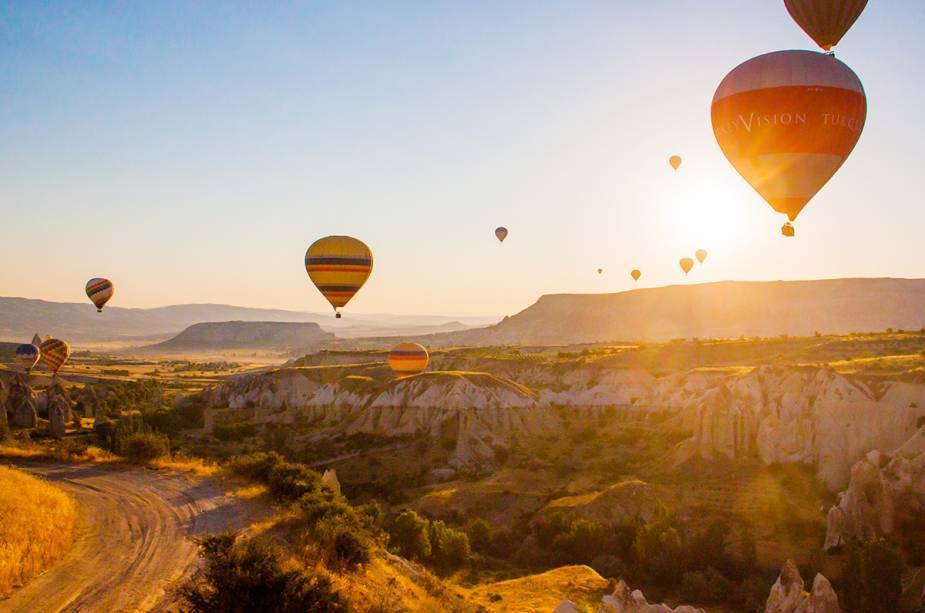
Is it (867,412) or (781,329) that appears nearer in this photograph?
(867,412)

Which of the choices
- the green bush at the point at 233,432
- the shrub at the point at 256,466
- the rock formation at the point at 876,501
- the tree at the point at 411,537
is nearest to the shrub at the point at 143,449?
the shrub at the point at 256,466

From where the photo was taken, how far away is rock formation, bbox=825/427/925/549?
30.3 meters

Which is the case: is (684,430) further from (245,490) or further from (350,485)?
(245,490)

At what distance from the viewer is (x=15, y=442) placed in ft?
100

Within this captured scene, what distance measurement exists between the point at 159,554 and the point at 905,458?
30.5m

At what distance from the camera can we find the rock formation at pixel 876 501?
30266 mm

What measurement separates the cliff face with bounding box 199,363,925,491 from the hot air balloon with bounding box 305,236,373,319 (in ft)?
47.7

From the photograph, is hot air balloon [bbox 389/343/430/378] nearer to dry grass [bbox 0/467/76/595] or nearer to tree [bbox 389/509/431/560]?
tree [bbox 389/509/431/560]

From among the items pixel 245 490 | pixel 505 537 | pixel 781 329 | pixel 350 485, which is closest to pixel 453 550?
pixel 505 537

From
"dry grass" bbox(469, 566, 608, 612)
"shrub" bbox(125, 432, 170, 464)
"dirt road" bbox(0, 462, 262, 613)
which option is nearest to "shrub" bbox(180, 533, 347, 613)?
"dirt road" bbox(0, 462, 262, 613)

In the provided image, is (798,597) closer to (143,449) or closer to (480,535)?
(480,535)

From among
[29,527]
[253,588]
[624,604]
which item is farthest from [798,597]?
[29,527]

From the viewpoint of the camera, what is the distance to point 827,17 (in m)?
28.4

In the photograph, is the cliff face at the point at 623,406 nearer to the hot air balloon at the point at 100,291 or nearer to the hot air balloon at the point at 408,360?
the hot air balloon at the point at 408,360
